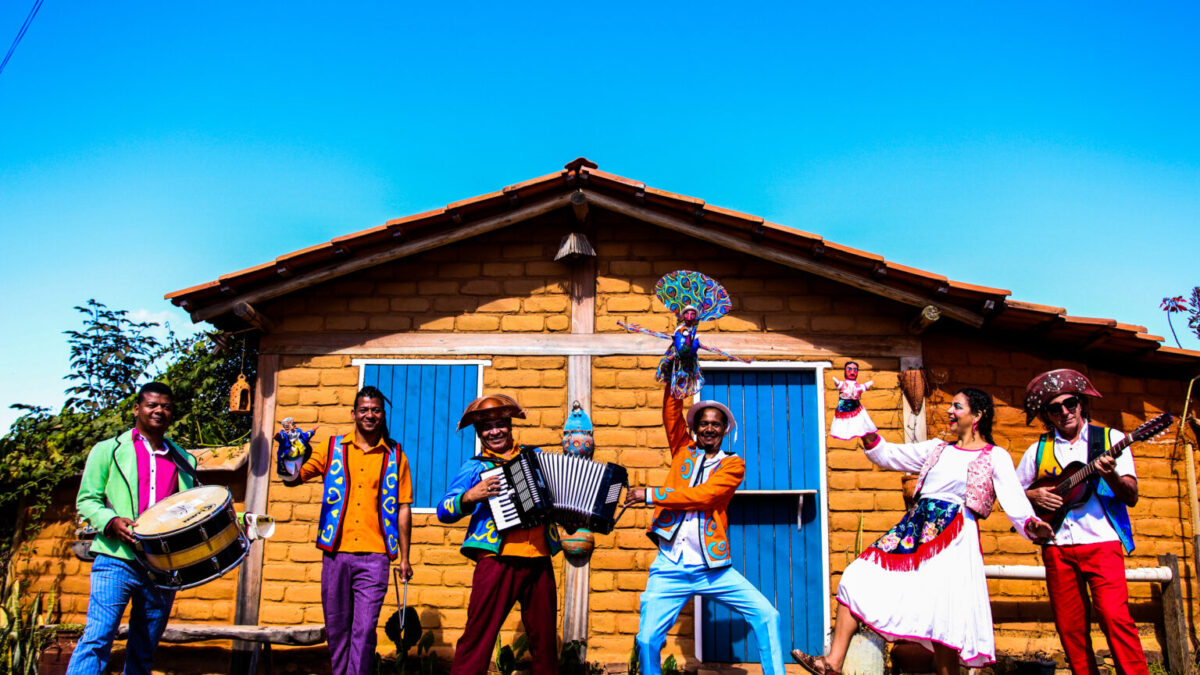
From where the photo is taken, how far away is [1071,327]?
6.97 m

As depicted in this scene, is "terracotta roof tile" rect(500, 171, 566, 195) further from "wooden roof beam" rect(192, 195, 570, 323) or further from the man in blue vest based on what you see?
the man in blue vest

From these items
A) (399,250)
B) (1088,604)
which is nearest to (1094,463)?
(1088,604)

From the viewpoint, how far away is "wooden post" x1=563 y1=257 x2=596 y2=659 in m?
6.97

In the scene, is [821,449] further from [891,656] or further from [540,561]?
[540,561]

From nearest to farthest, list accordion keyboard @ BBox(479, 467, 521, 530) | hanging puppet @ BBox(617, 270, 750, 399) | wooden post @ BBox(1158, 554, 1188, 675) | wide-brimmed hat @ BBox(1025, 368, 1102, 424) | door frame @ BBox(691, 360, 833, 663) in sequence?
accordion keyboard @ BBox(479, 467, 521, 530), wide-brimmed hat @ BBox(1025, 368, 1102, 424), hanging puppet @ BBox(617, 270, 750, 399), wooden post @ BBox(1158, 554, 1188, 675), door frame @ BBox(691, 360, 833, 663)

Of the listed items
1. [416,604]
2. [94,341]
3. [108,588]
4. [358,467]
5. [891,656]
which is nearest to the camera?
[108,588]

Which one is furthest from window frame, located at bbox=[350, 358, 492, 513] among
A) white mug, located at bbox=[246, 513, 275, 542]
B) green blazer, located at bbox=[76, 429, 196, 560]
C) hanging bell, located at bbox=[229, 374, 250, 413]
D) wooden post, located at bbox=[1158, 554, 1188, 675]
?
wooden post, located at bbox=[1158, 554, 1188, 675]

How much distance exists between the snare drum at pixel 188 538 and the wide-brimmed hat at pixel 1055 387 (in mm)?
4912

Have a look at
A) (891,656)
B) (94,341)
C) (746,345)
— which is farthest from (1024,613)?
(94,341)

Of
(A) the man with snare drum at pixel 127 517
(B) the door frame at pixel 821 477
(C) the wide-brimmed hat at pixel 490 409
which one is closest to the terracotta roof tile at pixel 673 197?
(B) the door frame at pixel 821 477

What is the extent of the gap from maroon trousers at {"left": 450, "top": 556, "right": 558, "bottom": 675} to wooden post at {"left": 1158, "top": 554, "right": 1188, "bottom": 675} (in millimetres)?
4921

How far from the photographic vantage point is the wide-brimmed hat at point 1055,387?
5.32 m

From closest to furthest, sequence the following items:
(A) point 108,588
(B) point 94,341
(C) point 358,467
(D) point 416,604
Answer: (A) point 108,588 < (C) point 358,467 < (D) point 416,604 < (B) point 94,341

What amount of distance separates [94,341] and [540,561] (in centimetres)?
1004
